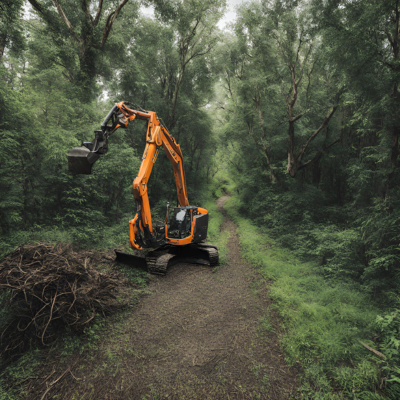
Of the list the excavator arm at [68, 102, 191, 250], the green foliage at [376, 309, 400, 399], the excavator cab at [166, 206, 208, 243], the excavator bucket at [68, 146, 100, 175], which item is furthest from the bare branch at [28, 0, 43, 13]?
the green foliage at [376, 309, 400, 399]

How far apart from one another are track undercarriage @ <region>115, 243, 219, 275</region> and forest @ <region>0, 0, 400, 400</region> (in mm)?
1391

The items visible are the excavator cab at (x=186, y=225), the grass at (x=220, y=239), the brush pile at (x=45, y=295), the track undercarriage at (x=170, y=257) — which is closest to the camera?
the brush pile at (x=45, y=295)

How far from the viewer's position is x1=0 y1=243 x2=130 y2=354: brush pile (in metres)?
3.64

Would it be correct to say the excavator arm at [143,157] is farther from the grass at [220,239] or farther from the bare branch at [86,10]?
the bare branch at [86,10]

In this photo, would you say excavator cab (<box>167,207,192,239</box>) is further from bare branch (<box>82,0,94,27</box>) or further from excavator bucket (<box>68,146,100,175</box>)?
bare branch (<box>82,0,94,27</box>)

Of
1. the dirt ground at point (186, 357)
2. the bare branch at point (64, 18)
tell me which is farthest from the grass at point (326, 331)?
the bare branch at point (64, 18)

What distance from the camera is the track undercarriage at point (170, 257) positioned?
6.70 metres

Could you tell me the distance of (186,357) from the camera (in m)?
3.62

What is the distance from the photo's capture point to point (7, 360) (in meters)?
3.33

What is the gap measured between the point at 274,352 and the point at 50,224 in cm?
875

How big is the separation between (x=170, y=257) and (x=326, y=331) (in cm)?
460

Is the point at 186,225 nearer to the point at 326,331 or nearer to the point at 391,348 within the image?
the point at 326,331

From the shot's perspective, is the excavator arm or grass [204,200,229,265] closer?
the excavator arm


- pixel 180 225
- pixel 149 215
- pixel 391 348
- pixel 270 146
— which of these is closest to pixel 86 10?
pixel 149 215
